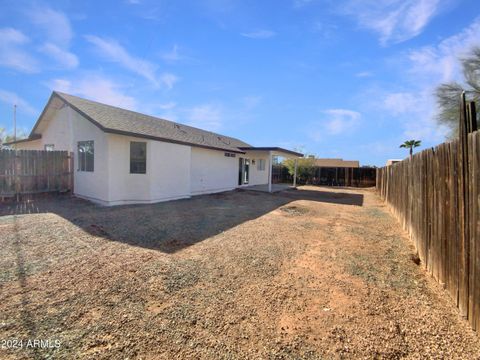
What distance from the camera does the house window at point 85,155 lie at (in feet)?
35.3

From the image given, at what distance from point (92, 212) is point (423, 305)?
360 inches

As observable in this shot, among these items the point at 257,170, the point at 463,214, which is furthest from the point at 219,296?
the point at 257,170

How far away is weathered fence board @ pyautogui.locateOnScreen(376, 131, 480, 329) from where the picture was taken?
2.64 m

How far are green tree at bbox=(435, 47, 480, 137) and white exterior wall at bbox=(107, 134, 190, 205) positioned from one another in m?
15.6

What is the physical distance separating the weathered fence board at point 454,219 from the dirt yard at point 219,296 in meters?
0.28

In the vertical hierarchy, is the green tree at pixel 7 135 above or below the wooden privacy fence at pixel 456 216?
above

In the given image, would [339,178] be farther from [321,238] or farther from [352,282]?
[352,282]

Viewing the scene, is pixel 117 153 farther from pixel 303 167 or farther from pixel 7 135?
pixel 7 135

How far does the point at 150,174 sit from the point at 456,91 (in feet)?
58.9

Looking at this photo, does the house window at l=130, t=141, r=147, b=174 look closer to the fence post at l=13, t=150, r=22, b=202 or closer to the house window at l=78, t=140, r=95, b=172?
the house window at l=78, t=140, r=95, b=172

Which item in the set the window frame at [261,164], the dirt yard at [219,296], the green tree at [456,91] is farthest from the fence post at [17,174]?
the green tree at [456,91]

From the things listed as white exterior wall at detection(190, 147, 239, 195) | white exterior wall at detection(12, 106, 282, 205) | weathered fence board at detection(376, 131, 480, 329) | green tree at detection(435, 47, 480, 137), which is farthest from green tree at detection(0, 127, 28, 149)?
green tree at detection(435, 47, 480, 137)

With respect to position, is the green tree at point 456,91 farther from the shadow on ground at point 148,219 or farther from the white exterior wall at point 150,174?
the white exterior wall at point 150,174

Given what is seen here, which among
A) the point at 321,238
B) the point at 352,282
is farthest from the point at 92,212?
the point at 352,282
